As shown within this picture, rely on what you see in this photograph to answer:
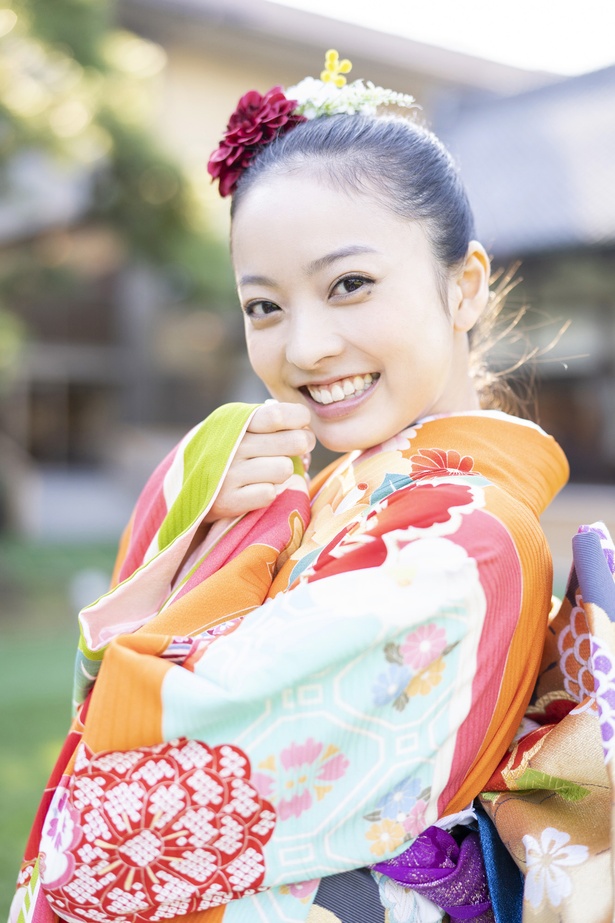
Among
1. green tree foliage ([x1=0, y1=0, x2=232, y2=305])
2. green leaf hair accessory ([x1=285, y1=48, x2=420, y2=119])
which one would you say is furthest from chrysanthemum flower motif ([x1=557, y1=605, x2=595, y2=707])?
green tree foliage ([x1=0, y1=0, x2=232, y2=305])

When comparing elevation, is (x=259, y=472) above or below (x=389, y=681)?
above

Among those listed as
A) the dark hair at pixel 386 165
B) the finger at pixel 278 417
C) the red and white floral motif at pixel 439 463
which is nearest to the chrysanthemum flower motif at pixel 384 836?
the red and white floral motif at pixel 439 463

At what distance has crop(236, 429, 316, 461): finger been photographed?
1.30 meters

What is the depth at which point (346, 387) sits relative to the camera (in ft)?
4.33

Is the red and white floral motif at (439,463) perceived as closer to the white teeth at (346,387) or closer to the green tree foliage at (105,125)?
the white teeth at (346,387)

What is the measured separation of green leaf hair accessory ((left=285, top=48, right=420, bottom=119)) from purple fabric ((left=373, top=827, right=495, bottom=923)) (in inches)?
40.0

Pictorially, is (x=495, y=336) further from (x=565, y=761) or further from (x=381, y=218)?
(x=565, y=761)

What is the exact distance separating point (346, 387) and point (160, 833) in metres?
0.62

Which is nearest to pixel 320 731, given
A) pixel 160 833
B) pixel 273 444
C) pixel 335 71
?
pixel 160 833

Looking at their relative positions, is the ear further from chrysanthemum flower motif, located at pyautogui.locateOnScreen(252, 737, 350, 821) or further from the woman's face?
chrysanthemum flower motif, located at pyautogui.locateOnScreen(252, 737, 350, 821)

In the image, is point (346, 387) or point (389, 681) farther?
point (346, 387)

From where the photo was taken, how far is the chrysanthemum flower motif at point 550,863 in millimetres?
1089

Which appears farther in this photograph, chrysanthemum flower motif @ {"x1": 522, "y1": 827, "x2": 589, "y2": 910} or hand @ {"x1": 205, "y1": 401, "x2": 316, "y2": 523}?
hand @ {"x1": 205, "y1": 401, "x2": 316, "y2": 523}

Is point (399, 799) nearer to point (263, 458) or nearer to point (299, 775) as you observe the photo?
point (299, 775)
